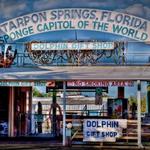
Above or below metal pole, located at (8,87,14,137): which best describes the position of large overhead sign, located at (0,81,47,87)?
above

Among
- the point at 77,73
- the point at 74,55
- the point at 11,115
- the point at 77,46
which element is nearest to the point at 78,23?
the point at 77,46

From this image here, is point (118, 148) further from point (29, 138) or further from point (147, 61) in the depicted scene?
point (147, 61)

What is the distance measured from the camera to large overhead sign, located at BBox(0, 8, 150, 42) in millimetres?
26797

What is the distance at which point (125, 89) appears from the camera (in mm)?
26188

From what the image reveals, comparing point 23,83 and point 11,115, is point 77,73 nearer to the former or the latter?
point 23,83

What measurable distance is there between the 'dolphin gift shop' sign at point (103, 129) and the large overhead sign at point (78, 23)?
555 centimetres

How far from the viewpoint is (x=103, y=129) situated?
72.9ft

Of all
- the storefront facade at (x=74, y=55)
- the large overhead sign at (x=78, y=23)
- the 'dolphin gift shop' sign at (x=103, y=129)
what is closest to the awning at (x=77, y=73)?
the storefront facade at (x=74, y=55)

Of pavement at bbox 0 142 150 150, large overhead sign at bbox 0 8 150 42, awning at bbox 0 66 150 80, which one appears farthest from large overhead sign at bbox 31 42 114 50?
pavement at bbox 0 142 150 150

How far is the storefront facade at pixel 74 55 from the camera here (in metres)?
25.3

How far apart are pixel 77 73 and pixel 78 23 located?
4546mm

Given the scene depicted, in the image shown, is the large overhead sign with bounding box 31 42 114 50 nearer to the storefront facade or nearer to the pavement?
the storefront facade

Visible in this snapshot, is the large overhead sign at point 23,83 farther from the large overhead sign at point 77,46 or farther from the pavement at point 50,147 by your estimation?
the large overhead sign at point 77,46

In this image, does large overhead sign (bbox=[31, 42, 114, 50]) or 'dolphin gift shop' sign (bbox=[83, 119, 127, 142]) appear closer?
'dolphin gift shop' sign (bbox=[83, 119, 127, 142])
